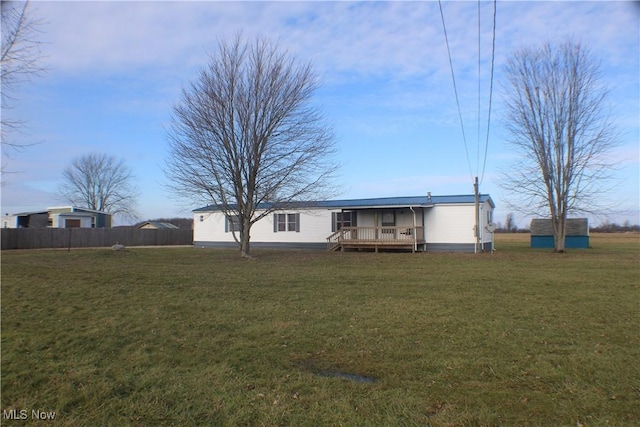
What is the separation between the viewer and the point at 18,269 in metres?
12.9

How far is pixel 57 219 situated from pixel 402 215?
27.9 m

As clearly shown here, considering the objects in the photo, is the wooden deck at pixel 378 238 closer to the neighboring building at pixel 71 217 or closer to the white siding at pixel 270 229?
the white siding at pixel 270 229

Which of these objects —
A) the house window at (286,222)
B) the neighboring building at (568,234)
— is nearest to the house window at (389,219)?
the house window at (286,222)

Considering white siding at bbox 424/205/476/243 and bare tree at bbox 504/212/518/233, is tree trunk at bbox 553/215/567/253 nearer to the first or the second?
white siding at bbox 424/205/476/243

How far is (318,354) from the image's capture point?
223 inches

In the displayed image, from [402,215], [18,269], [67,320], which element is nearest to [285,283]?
[67,320]

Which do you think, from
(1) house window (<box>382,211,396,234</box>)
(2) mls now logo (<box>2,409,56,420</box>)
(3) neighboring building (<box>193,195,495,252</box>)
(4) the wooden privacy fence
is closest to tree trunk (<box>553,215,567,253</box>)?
(3) neighboring building (<box>193,195,495,252</box>)

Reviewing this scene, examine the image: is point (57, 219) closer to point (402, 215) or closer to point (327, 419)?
point (402, 215)

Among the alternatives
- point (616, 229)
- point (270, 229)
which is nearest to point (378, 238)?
point (270, 229)

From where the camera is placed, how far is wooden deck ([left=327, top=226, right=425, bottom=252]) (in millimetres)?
24375

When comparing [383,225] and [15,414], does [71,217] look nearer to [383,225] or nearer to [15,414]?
[383,225]

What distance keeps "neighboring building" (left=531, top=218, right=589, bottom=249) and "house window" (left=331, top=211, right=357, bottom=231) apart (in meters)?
14.1

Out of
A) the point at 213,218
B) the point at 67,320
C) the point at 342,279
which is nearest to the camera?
the point at 67,320

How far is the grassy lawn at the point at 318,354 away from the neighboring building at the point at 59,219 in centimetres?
2946
